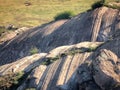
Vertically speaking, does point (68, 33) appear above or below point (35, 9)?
above

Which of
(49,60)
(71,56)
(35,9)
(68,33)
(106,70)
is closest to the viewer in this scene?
(106,70)

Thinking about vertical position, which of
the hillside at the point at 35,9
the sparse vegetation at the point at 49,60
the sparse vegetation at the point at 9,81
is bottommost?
the hillside at the point at 35,9

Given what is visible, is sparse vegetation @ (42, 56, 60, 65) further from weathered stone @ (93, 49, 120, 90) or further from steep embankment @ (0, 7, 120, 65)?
steep embankment @ (0, 7, 120, 65)

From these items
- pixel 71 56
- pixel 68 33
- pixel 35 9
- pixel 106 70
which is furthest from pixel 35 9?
pixel 106 70

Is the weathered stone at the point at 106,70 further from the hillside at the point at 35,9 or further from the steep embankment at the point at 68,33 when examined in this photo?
the hillside at the point at 35,9

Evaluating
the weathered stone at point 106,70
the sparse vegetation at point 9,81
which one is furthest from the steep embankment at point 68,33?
the weathered stone at point 106,70

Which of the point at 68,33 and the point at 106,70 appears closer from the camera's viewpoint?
the point at 106,70

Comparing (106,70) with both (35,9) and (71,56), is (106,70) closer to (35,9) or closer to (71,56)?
(71,56)
